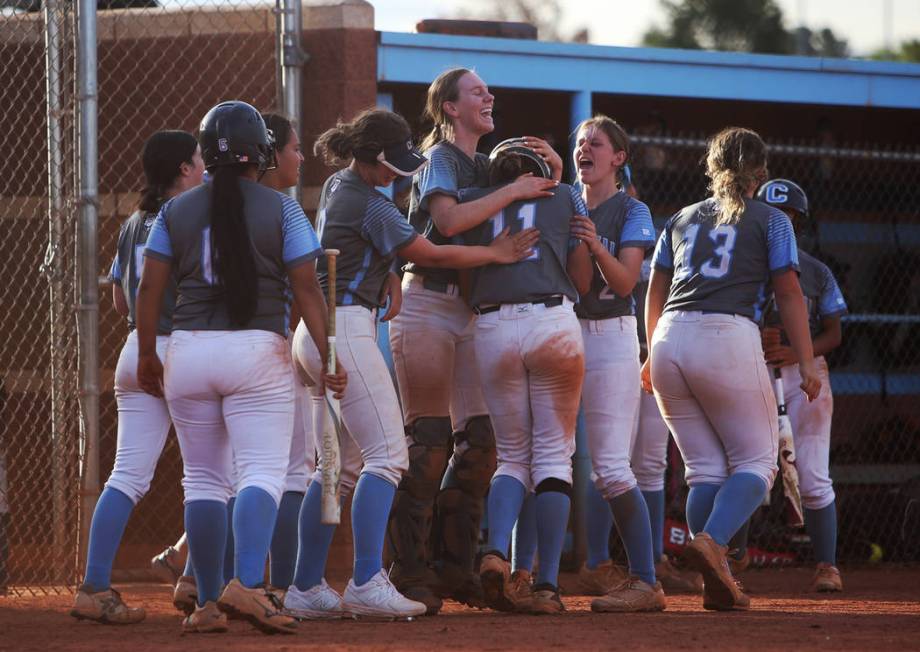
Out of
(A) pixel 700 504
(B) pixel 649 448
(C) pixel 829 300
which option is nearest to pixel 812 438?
(C) pixel 829 300

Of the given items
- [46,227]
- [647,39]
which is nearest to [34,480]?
[46,227]

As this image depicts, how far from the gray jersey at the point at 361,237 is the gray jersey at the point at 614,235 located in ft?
3.64

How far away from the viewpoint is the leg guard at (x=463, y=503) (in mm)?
6117

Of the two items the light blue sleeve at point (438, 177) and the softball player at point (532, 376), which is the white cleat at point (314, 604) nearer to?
the softball player at point (532, 376)

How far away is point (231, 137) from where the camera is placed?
5.12m

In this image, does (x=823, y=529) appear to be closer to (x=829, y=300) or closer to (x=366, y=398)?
(x=829, y=300)

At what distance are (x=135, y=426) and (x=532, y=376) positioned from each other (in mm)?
1599

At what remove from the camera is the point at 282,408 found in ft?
16.7

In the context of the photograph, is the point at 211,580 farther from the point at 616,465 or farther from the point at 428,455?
the point at 616,465

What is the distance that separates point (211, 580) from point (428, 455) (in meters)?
1.17

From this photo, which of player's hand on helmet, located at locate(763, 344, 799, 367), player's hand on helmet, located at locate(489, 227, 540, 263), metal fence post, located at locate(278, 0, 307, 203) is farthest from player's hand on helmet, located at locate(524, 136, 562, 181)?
metal fence post, located at locate(278, 0, 307, 203)

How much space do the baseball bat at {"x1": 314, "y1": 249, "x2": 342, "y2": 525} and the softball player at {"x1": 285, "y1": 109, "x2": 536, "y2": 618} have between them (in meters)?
0.15

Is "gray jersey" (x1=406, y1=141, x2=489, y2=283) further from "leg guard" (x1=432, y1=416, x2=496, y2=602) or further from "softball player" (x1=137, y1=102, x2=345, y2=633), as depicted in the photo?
"softball player" (x1=137, y1=102, x2=345, y2=633)

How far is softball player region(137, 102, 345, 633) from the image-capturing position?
4977 mm
